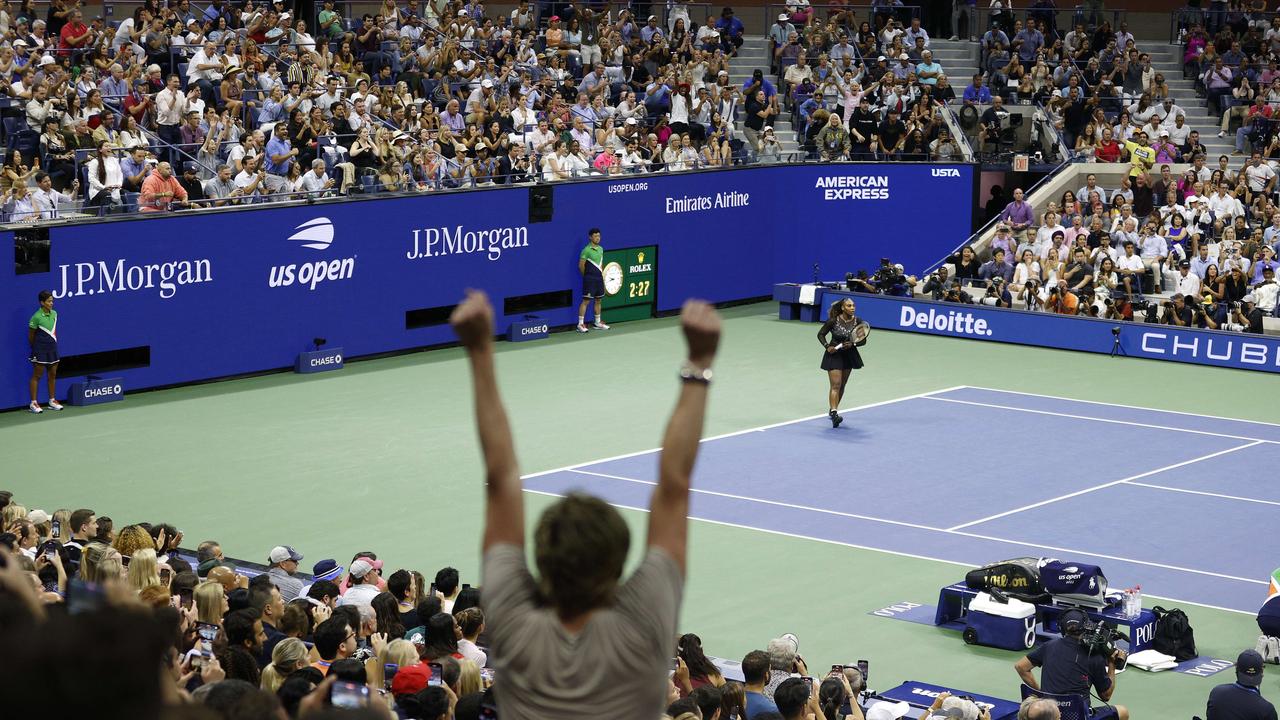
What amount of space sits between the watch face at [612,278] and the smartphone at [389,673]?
22.6m

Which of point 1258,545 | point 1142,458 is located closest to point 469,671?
point 1258,545

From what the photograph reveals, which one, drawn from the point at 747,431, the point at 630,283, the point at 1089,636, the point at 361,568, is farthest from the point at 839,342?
the point at 361,568

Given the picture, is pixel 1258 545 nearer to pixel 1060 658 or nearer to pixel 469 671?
pixel 1060 658

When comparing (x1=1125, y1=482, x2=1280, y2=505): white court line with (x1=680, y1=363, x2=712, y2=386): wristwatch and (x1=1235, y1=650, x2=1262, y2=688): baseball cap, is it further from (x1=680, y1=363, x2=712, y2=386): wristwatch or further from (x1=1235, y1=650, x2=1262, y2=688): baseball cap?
(x1=680, y1=363, x2=712, y2=386): wristwatch

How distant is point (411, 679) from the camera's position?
32.3ft

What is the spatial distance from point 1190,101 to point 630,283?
49.2 feet

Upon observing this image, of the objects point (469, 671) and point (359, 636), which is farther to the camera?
point (359, 636)

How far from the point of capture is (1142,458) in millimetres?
23109

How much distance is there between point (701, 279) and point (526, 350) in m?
5.58

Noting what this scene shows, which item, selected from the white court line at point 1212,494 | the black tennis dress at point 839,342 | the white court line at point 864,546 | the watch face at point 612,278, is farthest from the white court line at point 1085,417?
the watch face at point 612,278

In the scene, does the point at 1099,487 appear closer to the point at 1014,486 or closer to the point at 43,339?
the point at 1014,486

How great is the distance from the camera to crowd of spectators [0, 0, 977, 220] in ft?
86.0

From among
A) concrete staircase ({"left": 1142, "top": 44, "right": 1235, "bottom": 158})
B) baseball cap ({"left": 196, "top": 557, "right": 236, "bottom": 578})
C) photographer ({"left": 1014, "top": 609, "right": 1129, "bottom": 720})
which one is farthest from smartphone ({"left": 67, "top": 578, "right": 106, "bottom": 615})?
concrete staircase ({"left": 1142, "top": 44, "right": 1235, "bottom": 158})

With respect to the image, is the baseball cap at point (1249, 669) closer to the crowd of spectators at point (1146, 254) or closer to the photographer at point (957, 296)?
the crowd of spectators at point (1146, 254)
